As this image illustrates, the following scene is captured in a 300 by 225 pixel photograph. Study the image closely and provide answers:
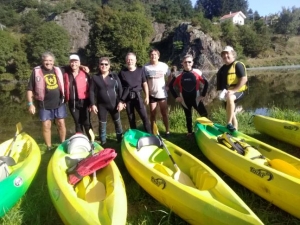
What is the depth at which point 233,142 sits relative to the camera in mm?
4281

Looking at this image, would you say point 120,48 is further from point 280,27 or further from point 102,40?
point 280,27

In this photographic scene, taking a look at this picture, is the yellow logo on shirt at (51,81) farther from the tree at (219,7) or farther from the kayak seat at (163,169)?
the tree at (219,7)

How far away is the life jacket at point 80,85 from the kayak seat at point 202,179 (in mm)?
2568

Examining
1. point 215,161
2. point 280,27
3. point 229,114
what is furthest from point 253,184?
point 280,27

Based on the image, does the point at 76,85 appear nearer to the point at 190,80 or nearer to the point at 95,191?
the point at 190,80

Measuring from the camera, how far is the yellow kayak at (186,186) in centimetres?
269

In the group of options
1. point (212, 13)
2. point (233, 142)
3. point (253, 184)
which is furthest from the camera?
point (212, 13)

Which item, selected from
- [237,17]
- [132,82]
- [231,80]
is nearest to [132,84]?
[132,82]

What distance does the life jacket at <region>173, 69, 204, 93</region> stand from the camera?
548cm

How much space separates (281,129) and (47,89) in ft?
14.6

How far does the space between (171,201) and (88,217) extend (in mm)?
955

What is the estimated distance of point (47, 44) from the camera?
47.6 metres

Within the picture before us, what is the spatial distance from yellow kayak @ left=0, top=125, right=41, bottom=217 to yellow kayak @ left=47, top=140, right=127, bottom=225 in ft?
0.96

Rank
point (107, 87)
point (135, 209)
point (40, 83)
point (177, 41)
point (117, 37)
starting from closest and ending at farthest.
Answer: point (135, 209) < point (40, 83) < point (107, 87) < point (117, 37) < point (177, 41)
